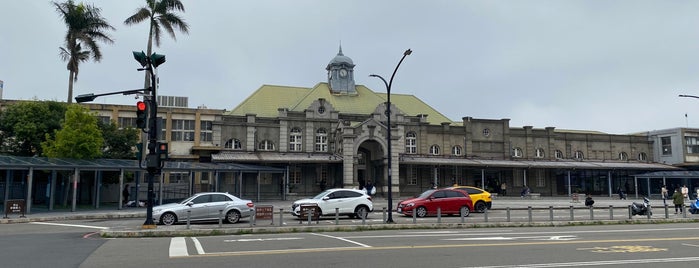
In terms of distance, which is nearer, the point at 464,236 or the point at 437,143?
the point at 464,236

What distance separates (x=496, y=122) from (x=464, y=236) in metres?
38.8

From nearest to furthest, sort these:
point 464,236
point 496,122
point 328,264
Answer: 1. point 328,264
2. point 464,236
3. point 496,122

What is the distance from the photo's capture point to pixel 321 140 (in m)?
46.8

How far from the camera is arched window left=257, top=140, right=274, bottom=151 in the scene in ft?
147

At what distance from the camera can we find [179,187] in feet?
136

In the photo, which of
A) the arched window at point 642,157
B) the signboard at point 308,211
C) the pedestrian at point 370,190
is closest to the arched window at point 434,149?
the pedestrian at point 370,190

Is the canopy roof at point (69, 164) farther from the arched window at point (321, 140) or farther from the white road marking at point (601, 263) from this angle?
the white road marking at point (601, 263)

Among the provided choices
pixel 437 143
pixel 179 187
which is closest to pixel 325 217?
pixel 179 187

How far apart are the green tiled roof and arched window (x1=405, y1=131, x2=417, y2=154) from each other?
3539 millimetres

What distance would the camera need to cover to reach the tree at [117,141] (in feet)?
122

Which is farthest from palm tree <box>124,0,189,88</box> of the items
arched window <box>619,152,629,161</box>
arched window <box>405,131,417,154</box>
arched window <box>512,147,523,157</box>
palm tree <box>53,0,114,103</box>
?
arched window <box>619,152,629,161</box>

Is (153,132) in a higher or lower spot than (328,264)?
higher

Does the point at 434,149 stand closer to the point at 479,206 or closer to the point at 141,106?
the point at 479,206

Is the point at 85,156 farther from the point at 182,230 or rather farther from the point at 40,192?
the point at 182,230
